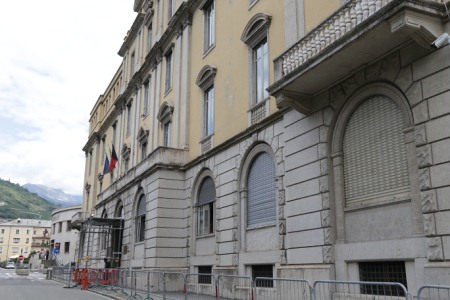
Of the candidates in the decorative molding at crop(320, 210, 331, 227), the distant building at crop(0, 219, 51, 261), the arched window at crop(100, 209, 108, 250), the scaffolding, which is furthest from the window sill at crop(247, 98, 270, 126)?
the distant building at crop(0, 219, 51, 261)

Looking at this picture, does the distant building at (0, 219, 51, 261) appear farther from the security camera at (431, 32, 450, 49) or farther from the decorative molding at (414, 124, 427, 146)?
the security camera at (431, 32, 450, 49)

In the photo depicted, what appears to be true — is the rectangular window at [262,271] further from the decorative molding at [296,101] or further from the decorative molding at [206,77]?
the decorative molding at [206,77]

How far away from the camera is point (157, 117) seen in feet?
88.7

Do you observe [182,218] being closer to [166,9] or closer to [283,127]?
[283,127]

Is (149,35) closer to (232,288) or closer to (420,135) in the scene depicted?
(232,288)

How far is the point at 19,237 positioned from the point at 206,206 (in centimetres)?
13792

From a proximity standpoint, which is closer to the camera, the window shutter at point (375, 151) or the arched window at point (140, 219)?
the window shutter at point (375, 151)

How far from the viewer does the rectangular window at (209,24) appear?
2256 centimetres

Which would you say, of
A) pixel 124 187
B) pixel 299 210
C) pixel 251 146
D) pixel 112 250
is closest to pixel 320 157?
pixel 299 210

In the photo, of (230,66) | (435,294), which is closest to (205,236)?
(230,66)

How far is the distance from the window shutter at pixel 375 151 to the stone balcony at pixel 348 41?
125cm

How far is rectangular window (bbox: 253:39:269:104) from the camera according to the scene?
56.2 ft

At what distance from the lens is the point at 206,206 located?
68.3 feet

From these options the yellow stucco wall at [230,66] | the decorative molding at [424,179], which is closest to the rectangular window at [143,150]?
the yellow stucco wall at [230,66]
